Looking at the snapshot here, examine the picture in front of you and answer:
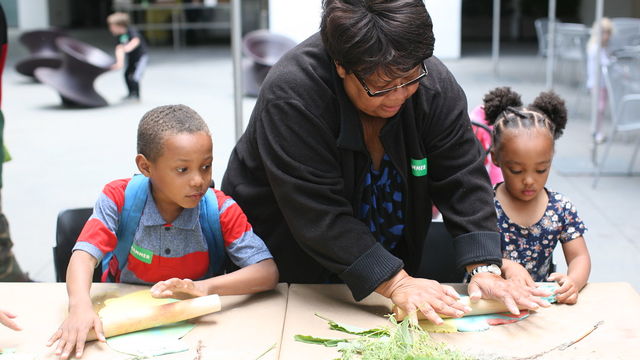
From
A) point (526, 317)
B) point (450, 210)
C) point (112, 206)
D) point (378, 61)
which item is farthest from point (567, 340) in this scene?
point (112, 206)

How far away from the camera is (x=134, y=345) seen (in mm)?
1734

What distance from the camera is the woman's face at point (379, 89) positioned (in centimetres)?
180

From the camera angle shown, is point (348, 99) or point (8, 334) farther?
point (348, 99)

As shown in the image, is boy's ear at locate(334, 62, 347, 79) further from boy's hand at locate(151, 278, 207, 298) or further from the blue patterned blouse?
boy's hand at locate(151, 278, 207, 298)

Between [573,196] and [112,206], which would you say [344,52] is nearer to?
[112,206]

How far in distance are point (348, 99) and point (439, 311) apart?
0.58 m

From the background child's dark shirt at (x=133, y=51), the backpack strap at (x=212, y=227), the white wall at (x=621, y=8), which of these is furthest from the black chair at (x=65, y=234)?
the background child's dark shirt at (x=133, y=51)

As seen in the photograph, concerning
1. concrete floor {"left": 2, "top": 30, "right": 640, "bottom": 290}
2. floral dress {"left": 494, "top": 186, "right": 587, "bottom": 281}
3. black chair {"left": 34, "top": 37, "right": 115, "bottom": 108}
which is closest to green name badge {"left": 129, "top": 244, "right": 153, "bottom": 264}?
floral dress {"left": 494, "top": 186, "right": 587, "bottom": 281}

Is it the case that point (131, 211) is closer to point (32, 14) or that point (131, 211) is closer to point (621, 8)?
point (621, 8)

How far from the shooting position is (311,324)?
1839 mm

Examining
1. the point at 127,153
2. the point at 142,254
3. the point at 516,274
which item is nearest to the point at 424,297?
the point at 516,274

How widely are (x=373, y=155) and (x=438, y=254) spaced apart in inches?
22.7

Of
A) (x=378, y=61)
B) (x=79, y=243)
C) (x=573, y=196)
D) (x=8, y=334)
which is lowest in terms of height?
(x=573, y=196)

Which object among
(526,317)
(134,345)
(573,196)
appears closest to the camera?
(134,345)
